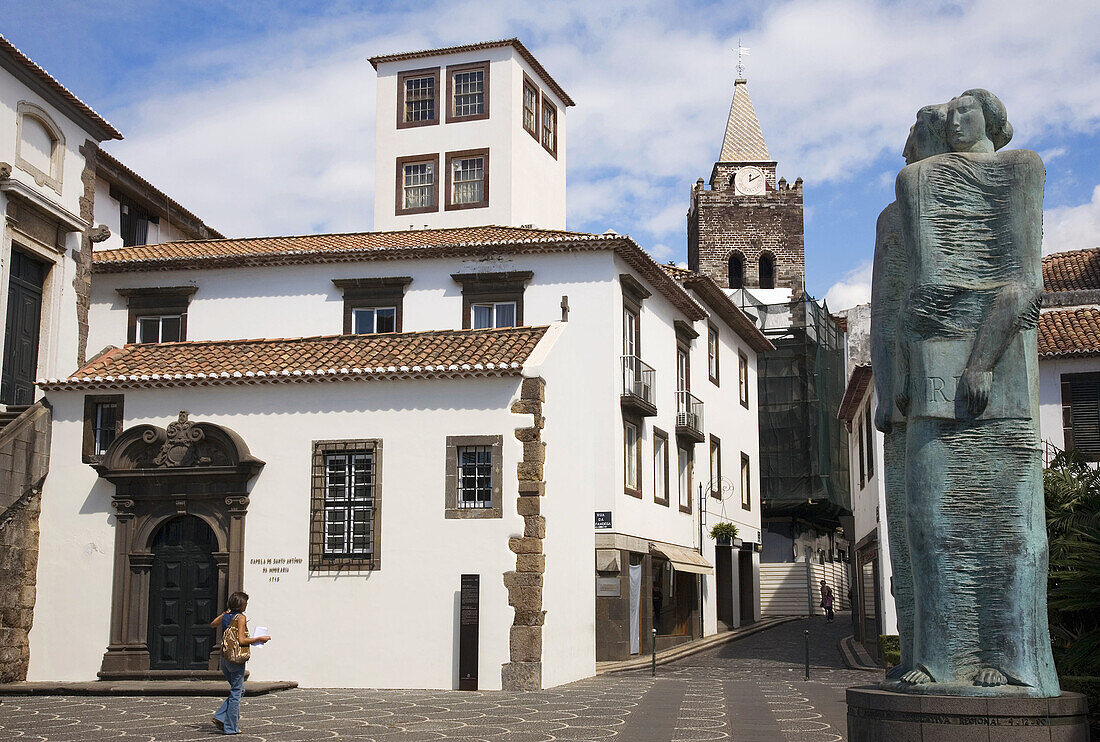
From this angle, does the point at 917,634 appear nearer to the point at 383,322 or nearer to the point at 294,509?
the point at 294,509

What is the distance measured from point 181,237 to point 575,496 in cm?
1897

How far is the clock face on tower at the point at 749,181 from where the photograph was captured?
2766 inches

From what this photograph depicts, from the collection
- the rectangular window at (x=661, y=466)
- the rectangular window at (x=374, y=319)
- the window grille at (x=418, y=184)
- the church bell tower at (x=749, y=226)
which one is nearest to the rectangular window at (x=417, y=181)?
the window grille at (x=418, y=184)

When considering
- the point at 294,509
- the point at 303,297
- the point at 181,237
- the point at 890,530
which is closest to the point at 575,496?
the point at 294,509

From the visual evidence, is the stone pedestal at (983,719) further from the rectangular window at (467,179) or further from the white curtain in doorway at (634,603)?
the rectangular window at (467,179)

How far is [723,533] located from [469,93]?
1483 centimetres

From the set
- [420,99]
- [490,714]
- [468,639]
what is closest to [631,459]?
[468,639]

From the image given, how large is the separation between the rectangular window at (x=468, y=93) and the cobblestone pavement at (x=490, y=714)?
20036mm

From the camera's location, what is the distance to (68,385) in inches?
803

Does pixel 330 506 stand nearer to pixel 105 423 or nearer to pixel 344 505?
pixel 344 505

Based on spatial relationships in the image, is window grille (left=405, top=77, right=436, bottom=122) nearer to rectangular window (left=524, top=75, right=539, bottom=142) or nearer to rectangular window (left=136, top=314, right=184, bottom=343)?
rectangular window (left=524, top=75, right=539, bottom=142)

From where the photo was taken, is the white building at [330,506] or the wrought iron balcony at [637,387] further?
the wrought iron balcony at [637,387]

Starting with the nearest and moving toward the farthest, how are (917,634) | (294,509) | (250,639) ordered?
(917,634)
(250,639)
(294,509)

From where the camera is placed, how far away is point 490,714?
578 inches
